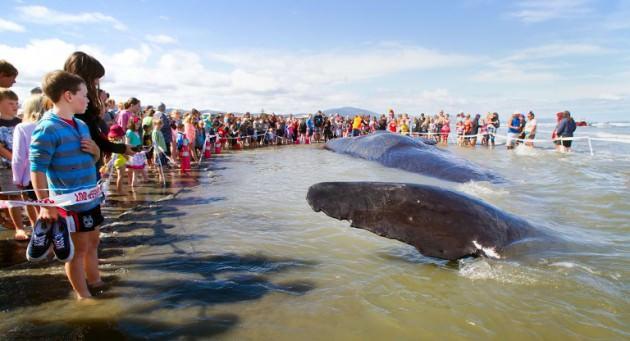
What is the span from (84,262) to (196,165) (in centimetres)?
1017

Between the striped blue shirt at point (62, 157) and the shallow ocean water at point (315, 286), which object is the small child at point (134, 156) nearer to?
the shallow ocean water at point (315, 286)

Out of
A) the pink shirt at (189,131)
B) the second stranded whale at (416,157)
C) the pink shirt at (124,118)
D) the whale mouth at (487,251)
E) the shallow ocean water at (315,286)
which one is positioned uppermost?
the pink shirt at (124,118)

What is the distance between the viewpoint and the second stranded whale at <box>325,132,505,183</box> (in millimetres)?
9195

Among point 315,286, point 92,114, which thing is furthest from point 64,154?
point 315,286

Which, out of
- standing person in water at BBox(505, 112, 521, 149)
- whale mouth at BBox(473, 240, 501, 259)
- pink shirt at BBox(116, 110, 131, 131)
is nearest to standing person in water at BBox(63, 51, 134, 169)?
whale mouth at BBox(473, 240, 501, 259)

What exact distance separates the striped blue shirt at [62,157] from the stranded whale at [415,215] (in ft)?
6.35

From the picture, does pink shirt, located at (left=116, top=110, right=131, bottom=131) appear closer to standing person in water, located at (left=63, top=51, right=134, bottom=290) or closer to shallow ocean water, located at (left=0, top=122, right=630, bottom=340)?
shallow ocean water, located at (left=0, top=122, right=630, bottom=340)

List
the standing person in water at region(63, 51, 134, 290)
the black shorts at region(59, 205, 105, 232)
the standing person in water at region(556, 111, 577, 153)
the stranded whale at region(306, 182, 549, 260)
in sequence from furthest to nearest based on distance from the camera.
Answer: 1. the standing person in water at region(556, 111, 577, 153)
2. the stranded whale at region(306, 182, 549, 260)
3. the standing person in water at region(63, 51, 134, 290)
4. the black shorts at region(59, 205, 105, 232)

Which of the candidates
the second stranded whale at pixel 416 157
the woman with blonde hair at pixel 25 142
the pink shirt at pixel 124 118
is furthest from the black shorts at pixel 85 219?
the second stranded whale at pixel 416 157

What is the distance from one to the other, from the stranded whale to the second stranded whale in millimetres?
5193

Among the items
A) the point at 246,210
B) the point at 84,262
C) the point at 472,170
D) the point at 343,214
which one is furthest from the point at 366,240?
the point at 472,170

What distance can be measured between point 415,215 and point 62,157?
3108mm

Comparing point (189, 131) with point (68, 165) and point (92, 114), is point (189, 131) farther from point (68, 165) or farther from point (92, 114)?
point (68, 165)

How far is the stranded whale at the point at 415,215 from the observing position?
3.70m
